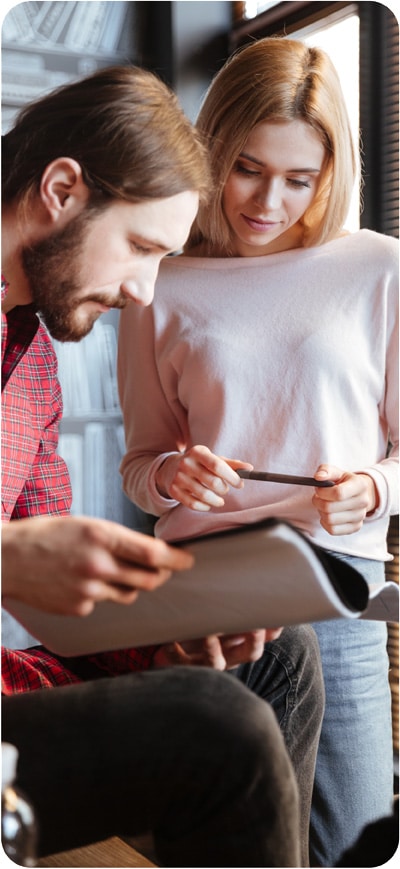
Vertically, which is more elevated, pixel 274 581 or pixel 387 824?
pixel 274 581

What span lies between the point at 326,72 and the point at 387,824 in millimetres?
782

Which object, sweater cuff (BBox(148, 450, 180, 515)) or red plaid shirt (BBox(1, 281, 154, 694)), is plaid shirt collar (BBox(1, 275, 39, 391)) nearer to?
red plaid shirt (BBox(1, 281, 154, 694))

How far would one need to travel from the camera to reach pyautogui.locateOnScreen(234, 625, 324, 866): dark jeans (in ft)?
2.70

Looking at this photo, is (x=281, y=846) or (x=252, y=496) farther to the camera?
(x=252, y=496)

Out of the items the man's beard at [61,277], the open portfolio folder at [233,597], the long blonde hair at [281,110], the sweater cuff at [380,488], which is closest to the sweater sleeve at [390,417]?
the sweater cuff at [380,488]

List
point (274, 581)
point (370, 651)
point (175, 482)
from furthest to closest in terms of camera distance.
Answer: point (370, 651) < point (175, 482) < point (274, 581)

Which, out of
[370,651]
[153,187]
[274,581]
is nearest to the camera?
[274,581]

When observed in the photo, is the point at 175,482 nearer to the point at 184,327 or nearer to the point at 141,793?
the point at 184,327

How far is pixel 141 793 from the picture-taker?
629 mm

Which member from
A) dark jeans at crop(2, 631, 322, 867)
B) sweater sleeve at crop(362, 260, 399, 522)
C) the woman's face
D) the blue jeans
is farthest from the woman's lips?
dark jeans at crop(2, 631, 322, 867)

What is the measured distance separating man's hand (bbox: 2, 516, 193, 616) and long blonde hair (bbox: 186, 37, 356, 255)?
1.42ft

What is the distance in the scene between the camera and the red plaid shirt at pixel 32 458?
2.48 ft

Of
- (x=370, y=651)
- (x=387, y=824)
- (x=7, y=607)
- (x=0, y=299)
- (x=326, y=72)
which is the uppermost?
(x=326, y=72)

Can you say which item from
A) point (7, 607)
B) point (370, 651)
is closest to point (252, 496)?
point (370, 651)
